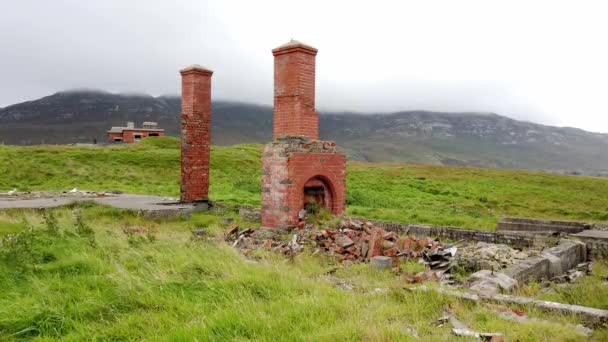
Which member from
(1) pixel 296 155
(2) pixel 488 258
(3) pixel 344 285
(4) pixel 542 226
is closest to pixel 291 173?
(1) pixel 296 155

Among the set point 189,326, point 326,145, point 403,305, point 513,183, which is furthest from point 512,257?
point 513,183

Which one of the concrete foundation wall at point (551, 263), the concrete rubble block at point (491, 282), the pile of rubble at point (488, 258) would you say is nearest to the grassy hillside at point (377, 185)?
the concrete foundation wall at point (551, 263)

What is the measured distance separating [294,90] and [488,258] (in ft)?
17.8

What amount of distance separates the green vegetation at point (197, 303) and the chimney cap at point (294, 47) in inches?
213

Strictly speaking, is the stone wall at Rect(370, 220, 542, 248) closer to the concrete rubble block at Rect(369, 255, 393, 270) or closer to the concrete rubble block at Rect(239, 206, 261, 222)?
the concrete rubble block at Rect(239, 206, 261, 222)

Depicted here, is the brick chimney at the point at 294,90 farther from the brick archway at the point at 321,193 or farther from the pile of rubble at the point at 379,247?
the pile of rubble at the point at 379,247

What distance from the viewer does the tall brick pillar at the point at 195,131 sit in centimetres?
1409

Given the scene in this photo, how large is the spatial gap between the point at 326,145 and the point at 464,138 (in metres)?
196

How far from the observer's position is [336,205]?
1051cm

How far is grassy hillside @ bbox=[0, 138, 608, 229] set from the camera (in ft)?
64.1

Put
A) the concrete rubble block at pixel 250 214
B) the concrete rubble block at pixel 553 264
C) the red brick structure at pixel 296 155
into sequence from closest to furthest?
the concrete rubble block at pixel 553 264 < the red brick structure at pixel 296 155 < the concrete rubble block at pixel 250 214

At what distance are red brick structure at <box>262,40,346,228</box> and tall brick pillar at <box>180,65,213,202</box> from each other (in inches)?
187

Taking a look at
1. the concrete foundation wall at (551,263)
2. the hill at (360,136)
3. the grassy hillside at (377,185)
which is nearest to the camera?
the concrete foundation wall at (551,263)

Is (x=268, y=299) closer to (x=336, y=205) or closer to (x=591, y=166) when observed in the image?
(x=336, y=205)
